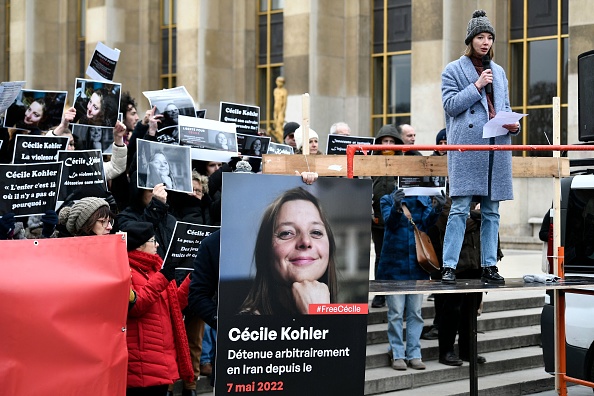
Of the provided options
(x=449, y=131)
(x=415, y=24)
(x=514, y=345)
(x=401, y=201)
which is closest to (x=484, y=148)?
(x=449, y=131)

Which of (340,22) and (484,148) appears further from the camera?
(340,22)

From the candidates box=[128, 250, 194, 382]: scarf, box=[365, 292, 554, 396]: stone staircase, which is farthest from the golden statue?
box=[128, 250, 194, 382]: scarf

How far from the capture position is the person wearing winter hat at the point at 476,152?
27.5 feet

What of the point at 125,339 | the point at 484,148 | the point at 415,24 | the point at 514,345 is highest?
the point at 415,24

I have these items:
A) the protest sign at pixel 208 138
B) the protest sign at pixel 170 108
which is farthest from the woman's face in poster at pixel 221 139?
the protest sign at pixel 170 108

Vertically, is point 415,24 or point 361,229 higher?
point 415,24

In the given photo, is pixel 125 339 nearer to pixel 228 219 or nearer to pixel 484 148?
pixel 228 219

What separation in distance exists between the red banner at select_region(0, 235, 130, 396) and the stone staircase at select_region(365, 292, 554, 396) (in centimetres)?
472

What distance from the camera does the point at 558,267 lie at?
28.9ft

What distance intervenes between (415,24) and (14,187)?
1785 centimetres

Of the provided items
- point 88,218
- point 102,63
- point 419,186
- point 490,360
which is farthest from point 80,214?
point 490,360

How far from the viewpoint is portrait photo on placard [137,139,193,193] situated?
30.1 feet

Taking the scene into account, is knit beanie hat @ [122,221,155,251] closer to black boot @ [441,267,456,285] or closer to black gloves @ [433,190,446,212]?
black boot @ [441,267,456,285]

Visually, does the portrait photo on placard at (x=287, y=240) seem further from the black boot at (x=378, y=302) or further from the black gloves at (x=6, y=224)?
the black boot at (x=378, y=302)
